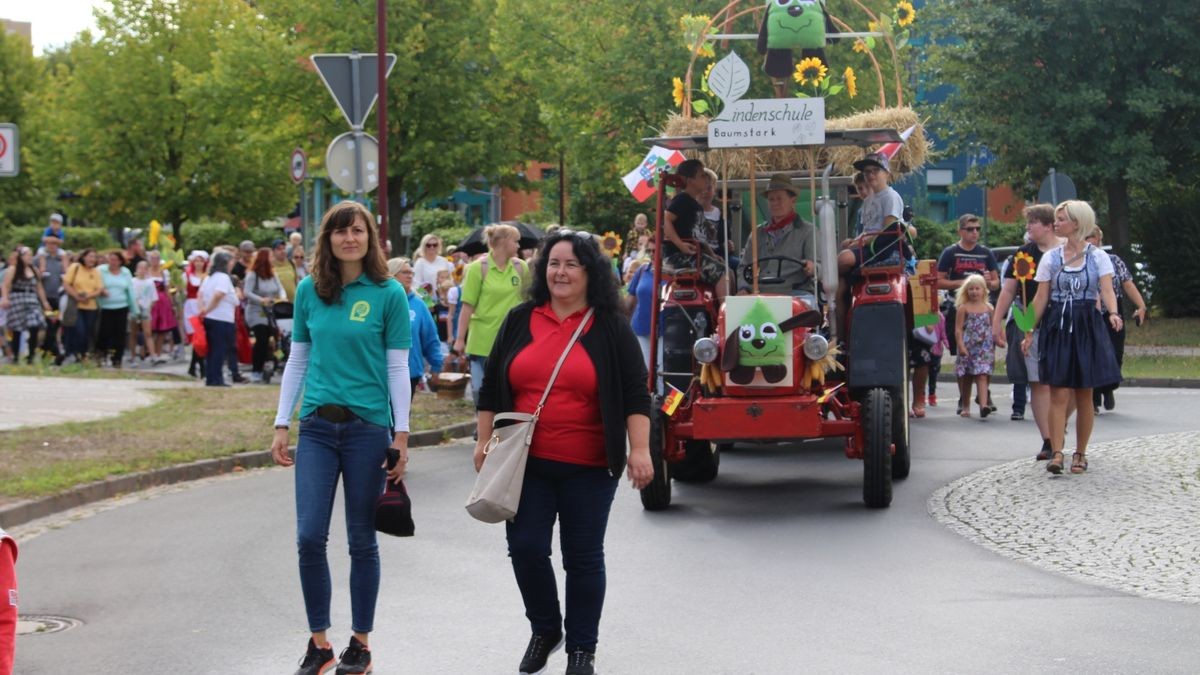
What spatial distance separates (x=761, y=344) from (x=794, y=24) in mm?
3432

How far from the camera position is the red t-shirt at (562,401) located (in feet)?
21.5

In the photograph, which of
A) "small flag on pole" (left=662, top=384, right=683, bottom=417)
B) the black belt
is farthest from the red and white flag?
the black belt

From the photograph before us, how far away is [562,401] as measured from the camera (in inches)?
258

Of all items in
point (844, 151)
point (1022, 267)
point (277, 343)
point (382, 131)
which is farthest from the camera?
point (277, 343)

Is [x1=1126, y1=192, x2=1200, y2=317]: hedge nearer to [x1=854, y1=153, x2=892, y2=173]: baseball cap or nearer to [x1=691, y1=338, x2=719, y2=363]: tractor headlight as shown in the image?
[x1=854, y1=153, x2=892, y2=173]: baseball cap

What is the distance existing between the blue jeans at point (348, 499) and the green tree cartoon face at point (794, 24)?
7.31 meters

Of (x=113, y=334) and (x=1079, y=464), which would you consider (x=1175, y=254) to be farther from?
(x=1079, y=464)

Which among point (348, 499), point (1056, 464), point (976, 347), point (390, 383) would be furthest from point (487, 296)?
point (348, 499)

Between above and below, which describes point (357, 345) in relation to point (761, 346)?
above

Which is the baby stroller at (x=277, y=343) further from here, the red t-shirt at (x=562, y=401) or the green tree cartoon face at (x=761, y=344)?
the red t-shirt at (x=562, y=401)

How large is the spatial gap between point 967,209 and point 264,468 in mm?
45194

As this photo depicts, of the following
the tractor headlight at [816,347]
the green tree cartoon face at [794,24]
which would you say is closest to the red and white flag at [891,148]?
the green tree cartoon face at [794,24]

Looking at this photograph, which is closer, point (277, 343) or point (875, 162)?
point (875, 162)

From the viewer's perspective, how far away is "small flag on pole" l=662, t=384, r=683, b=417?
10.9 meters
